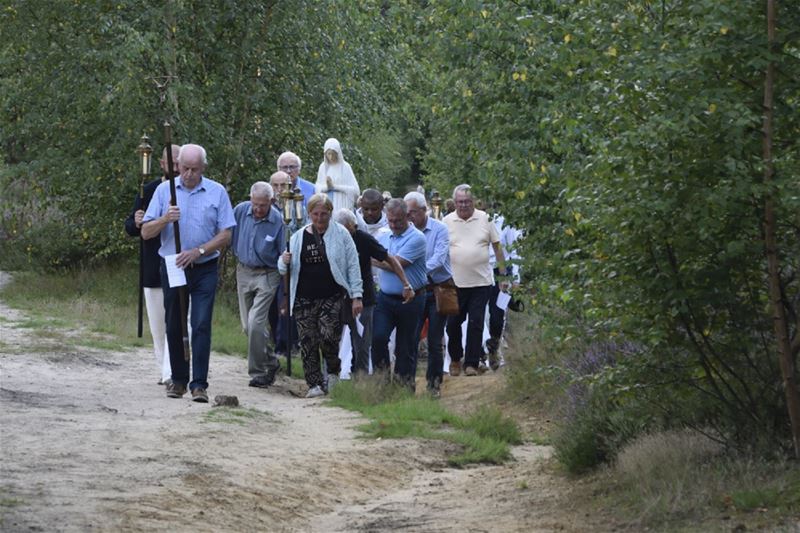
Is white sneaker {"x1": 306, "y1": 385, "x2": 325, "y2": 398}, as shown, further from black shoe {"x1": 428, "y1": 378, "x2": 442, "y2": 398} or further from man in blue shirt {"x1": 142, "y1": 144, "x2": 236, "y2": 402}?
man in blue shirt {"x1": 142, "y1": 144, "x2": 236, "y2": 402}

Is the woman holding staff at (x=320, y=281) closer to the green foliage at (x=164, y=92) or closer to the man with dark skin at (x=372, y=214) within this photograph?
the man with dark skin at (x=372, y=214)

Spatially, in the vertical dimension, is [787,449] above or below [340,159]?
below

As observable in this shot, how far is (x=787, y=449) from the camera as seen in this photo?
8820 millimetres

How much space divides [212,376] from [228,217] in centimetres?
320

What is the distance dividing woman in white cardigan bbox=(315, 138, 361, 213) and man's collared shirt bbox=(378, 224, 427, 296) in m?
2.99

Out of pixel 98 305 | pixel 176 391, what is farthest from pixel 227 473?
pixel 98 305

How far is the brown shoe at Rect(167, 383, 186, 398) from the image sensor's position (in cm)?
1359

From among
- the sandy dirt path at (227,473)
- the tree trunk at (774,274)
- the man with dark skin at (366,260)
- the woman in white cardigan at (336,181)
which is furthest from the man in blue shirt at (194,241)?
the tree trunk at (774,274)

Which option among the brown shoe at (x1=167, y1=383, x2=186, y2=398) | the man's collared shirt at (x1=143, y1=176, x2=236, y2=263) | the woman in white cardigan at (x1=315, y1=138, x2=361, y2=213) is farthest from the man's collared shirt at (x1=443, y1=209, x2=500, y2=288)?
the brown shoe at (x1=167, y1=383, x2=186, y2=398)

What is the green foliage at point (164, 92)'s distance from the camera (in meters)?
23.4

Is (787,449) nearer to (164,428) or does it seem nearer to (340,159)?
(164,428)

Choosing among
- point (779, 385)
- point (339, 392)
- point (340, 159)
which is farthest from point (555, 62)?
point (340, 159)

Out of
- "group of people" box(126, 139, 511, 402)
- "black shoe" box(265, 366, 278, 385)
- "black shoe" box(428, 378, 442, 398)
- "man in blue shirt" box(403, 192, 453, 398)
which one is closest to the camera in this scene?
"group of people" box(126, 139, 511, 402)

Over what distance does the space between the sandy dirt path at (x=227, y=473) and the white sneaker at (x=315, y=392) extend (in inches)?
26.5
